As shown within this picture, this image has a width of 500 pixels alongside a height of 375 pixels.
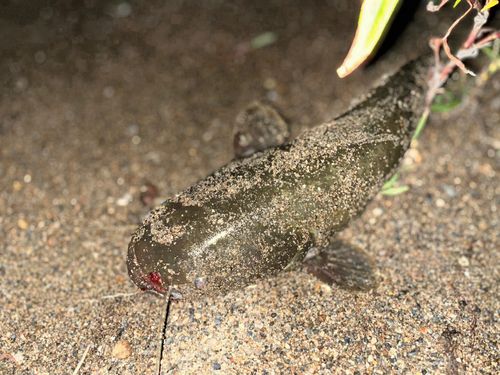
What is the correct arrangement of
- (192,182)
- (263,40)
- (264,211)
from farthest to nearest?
(263,40) → (192,182) → (264,211)

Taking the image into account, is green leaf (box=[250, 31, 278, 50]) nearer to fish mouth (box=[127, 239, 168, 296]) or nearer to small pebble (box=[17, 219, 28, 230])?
fish mouth (box=[127, 239, 168, 296])

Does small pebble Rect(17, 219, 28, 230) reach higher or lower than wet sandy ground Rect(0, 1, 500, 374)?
lower

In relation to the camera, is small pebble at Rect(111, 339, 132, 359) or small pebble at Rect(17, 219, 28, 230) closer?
small pebble at Rect(111, 339, 132, 359)

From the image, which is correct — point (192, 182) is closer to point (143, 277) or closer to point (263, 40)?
point (143, 277)

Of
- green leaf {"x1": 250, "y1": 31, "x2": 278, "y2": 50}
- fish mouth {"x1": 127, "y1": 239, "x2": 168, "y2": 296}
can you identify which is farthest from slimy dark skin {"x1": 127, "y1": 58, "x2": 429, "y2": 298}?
green leaf {"x1": 250, "y1": 31, "x2": 278, "y2": 50}

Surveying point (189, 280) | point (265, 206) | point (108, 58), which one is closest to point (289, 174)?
point (265, 206)

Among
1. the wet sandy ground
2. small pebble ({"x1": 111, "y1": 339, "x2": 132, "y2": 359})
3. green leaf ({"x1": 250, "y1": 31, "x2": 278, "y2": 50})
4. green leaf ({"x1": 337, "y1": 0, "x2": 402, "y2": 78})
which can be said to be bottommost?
small pebble ({"x1": 111, "y1": 339, "x2": 132, "y2": 359})

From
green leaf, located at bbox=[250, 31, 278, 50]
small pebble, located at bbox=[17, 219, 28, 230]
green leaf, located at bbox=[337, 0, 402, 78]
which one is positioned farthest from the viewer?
green leaf, located at bbox=[250, 31, 278, 50]

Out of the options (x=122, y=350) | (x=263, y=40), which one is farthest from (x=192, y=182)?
(x=263, y=40)
